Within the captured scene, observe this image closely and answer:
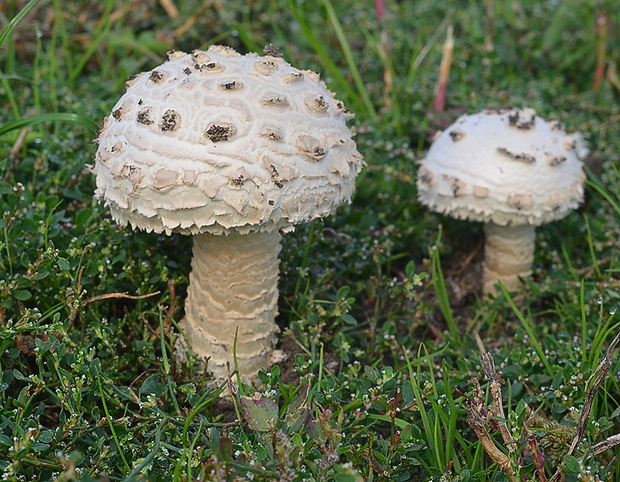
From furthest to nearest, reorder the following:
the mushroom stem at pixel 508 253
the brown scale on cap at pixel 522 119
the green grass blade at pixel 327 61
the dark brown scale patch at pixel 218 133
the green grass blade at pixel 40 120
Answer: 1. the green grass blade at pixel 327 61
2. the mushroom stem at pixel 508 253
3. the brown scale on cap at pixel 522 119
4. the green grass blade at pixel 40 120
5. the dark brown scale patch at pixel 218 133

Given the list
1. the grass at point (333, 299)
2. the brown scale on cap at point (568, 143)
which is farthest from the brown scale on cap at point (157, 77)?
the brown scale on cap at point (568, 143)

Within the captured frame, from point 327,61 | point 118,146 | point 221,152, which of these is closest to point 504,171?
point 327,61

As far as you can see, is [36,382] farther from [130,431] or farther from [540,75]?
[540,75]

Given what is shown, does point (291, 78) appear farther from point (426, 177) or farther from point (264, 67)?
point (426, 177)

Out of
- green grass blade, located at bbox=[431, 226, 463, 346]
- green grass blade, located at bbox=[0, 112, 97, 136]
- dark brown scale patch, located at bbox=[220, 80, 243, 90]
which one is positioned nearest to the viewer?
dark brown scale patch, located at bbox=[220, 80, 243, 90]

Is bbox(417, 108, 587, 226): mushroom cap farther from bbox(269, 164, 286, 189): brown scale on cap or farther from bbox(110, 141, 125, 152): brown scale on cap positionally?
bbox(110, 141, 125, 152): brown scale on cap

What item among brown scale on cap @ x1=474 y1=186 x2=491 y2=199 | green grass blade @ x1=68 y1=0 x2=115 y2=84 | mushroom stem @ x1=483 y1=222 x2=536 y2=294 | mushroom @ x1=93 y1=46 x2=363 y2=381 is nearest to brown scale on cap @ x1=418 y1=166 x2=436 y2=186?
brown scale on cap @ x1=474 y1=186 x2=491 y2=199

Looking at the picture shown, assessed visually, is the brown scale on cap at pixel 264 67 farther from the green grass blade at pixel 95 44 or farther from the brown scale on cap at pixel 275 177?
the green grass blade at pixel 95 44

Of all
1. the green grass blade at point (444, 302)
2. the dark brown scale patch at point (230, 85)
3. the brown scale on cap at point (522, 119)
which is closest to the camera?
the dark brown scale patch at point (230, 85)
